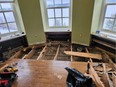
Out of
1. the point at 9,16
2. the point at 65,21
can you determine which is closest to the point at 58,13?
the point at 65,21

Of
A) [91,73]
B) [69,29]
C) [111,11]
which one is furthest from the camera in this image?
[69,29]

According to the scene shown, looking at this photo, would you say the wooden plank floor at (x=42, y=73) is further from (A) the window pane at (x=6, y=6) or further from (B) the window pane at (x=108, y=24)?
(A) the window pane at (x=6, y=6)

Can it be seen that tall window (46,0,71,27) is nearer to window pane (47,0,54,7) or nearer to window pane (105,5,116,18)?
window pane (47,0,54,7)

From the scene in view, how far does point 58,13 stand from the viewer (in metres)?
3.79

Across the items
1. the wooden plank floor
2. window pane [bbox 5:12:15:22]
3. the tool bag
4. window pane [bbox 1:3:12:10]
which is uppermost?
window pane [bbox 1:3:12:10]

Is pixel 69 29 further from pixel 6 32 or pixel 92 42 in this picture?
pixel 6 32

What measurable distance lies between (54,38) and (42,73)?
1901 millimetres

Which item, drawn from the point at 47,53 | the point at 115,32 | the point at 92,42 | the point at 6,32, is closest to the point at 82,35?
the point at 92,42

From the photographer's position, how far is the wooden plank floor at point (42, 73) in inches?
85.2

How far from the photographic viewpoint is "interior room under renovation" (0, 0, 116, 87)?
2.51 metres

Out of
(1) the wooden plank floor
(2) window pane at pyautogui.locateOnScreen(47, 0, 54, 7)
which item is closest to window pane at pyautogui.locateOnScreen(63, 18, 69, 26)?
(2) window pane at pyautogui.locateOnScreen(47, 0, 54, 7)

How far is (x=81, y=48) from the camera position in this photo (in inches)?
142

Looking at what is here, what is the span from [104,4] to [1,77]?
3388 millimetres

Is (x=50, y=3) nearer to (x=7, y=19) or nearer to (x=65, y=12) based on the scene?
(x=65, y=12)
